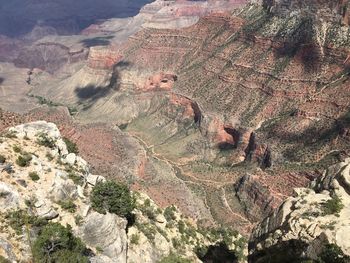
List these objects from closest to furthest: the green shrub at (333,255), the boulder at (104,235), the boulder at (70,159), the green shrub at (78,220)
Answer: the green shrub at (333,255) → the boulder at (104,235) → the green shrub at (78,220) → the boulder at (70,159)

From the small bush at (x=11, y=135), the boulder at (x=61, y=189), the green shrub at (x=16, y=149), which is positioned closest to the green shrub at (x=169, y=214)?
the boulder at (x=61, y=189)

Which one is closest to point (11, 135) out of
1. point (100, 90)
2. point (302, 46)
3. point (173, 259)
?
point (173, 259)

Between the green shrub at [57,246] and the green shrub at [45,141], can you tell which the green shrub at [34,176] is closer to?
the green shrub at [57,246]

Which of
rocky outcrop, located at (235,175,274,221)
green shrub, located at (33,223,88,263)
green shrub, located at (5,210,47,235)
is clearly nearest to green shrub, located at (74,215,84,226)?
green shrub, located at (33,223,88,263)

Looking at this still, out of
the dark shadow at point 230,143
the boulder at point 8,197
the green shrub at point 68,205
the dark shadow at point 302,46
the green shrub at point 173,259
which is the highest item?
the boulder at point 8,197

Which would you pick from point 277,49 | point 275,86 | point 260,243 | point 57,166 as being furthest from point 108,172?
point 277,49

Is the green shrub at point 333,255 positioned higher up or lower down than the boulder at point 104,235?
higher up

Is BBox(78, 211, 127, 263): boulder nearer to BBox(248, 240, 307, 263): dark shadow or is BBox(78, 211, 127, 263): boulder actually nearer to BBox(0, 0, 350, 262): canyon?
BBox(248, 240, 307, 263): dark shadow
